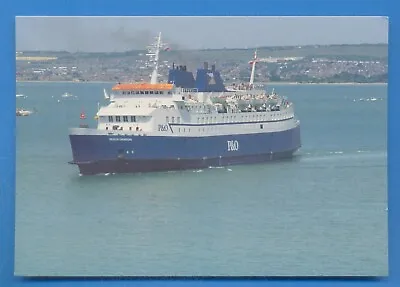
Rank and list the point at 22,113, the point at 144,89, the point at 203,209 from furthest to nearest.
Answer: the point at 144,89 → the point at 203,209 → the point at 22,113

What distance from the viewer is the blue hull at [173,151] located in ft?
19.3

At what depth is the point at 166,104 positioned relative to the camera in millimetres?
5961

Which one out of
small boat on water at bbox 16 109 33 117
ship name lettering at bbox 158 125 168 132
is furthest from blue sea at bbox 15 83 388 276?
ship name lettering at bbox 158 125 168 132

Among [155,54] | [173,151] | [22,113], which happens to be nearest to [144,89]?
[155,54]

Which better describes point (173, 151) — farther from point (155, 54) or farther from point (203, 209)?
point (155, 54)

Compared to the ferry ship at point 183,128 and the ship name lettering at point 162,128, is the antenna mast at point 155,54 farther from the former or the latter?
the ship name lettering at point 162,128

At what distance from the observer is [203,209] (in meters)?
5.82

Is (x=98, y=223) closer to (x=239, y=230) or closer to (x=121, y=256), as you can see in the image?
(x=121, y=256)

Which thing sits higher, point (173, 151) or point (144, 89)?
point (144, 89)

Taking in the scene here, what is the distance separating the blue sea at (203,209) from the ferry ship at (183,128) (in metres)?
0.08

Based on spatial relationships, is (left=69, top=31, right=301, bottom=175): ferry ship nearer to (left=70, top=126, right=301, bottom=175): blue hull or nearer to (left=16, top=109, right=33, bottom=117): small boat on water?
(left=70, top=126, right=301, bottom=175): blue hull

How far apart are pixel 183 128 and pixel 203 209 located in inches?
21.2

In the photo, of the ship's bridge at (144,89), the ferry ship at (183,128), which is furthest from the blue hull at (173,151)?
the ship's bridge at (144,89)

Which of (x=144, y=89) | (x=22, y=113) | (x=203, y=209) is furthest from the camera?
(x=144, y=89)
